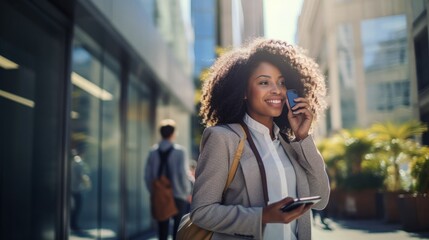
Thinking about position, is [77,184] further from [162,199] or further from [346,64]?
[346,64]

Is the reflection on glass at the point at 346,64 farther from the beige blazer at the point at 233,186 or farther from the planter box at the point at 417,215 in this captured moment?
the beige blazer at the point at 233,186

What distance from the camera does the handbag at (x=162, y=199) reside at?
6.96 m

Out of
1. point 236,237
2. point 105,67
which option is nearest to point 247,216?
point 236,237

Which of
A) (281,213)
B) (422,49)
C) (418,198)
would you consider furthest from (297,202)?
(422,49)

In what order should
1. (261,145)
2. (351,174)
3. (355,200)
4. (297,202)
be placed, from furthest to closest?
1. (351,174)
2. (355,200)
3. (261,145)
4. (297,202)

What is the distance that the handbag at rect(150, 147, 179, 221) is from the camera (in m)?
6.96

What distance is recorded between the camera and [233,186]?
2266 millimetres

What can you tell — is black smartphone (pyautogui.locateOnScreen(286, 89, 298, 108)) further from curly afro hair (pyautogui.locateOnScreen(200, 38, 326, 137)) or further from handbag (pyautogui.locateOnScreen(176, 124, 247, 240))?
handbag (pyautogui.locateOnScreen(176, 124, 247, 240))

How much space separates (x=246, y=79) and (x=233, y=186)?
22.6 inches

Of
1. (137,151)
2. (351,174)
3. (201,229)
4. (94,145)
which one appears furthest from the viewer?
(351,174)

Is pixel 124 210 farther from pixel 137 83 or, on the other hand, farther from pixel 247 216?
pixel 247 216

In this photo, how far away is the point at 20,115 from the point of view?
5523 millimetres

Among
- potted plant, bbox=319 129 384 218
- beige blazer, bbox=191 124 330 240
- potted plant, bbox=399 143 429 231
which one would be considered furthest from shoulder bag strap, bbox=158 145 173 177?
potted plant, bbox=319 129 384 218

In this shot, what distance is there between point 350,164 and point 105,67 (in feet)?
25.8
